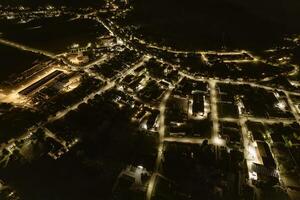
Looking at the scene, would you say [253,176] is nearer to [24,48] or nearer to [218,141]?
[218,141]

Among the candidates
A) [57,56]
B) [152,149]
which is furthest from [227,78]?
[57,56]

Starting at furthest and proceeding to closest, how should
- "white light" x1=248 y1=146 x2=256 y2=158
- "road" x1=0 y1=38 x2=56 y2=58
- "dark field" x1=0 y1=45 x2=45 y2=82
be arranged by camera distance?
"road" x1=0 y1=38 x2=56 y2=58 < "dark field" x1=0 y1=45 x2=45 y2=82 < "white light" x1=248 y1=146 x2=256 y2=158

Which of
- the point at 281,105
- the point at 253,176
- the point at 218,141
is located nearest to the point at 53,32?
the point at 218,141

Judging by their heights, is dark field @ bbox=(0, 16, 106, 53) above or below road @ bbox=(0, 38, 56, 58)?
above

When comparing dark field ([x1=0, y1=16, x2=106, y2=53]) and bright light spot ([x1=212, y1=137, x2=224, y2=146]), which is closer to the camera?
bright light spot ([x1=212, y1=137, x2=224, y2=146])

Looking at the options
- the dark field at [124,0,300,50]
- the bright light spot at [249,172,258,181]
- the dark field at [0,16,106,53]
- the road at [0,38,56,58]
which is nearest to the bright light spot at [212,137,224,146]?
the bright light spot at [249,172,258,181]

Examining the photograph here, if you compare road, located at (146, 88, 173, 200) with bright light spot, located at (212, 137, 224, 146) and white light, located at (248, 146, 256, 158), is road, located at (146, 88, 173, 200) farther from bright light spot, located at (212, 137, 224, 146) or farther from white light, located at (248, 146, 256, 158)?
white light, located at (248, 146, 256, 158)

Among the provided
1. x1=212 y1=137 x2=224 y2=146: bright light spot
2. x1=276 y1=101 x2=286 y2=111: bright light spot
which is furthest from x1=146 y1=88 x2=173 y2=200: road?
x1=276 y1=101 x2=286 y2=111: bright light spot

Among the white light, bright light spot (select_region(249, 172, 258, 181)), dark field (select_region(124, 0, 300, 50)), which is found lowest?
bright light spot (select_region(249, 172, 258, 181))

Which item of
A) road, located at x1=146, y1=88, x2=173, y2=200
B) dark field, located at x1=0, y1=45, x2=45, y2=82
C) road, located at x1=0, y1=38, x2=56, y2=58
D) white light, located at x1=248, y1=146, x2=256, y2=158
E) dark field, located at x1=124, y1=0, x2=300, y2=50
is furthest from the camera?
dark field, located at x1=124, y1=0, x2=300, y2=50

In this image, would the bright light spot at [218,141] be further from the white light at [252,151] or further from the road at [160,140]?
the road at [160,140]

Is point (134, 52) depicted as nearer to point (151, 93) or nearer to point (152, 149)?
point (151, 93)
